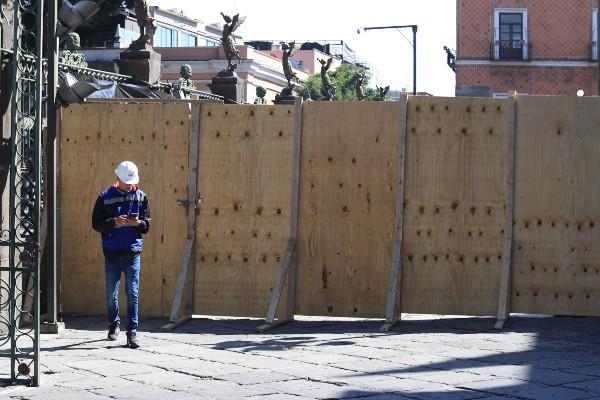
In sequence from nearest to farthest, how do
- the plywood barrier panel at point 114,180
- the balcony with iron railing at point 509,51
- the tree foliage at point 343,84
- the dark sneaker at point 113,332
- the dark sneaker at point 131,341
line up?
the dark sneaker at point 131,341
the dark sneaker at point 113,332
the plywood barrier panel at point 114,180
the balcony with iron railing at point 509,51
the tree foliage at point 343,84

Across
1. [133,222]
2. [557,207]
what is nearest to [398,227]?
[557,207]

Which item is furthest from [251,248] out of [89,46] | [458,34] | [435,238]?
[458,34]

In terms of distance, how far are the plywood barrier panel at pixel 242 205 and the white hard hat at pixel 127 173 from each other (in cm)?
195

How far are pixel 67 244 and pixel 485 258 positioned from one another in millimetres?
4517

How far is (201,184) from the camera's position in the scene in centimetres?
1323

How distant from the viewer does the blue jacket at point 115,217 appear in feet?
37.3

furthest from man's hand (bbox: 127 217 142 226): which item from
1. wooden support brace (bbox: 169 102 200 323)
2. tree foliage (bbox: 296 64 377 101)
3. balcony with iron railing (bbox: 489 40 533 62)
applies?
tree foliage (bbox: 296 64 377 101)

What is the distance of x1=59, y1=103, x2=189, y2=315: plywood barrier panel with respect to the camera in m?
13.3

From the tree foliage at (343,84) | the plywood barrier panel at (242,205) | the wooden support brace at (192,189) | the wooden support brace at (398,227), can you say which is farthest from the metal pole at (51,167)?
the tree foliage at (343,84)

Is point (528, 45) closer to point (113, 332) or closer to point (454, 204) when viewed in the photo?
point (454, 204)

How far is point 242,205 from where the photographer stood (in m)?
13.2

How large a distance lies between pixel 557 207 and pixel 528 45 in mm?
52912

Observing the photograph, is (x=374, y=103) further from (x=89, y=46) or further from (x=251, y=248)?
(x=89, y=46)

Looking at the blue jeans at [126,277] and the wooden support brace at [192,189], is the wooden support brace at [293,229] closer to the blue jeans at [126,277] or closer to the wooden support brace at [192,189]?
the wooden support brace at [192,189]
